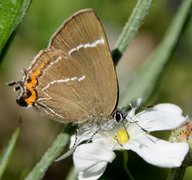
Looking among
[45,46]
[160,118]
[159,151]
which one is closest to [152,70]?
[160,118]

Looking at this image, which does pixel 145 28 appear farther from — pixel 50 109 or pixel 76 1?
pixel 50 109

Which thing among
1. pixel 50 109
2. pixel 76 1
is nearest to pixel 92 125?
pixel 50 109

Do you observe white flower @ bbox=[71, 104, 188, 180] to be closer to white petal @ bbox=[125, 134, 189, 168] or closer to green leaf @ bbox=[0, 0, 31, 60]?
white petal @ bbox=[125, 134, 189, 168]

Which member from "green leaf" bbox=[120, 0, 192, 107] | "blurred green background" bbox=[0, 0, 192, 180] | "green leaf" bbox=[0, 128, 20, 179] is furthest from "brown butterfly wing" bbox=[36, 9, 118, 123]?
"blurred green background" bbox=[0, 0, 192, 180]

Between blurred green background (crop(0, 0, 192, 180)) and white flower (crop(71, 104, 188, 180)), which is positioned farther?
blurred green background (crop(0, 0, 192, 180))

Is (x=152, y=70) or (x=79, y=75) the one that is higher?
(x=79, y=75)

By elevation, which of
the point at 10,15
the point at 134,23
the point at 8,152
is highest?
the point at 10,15

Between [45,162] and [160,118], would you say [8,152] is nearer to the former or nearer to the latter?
[45,162]
